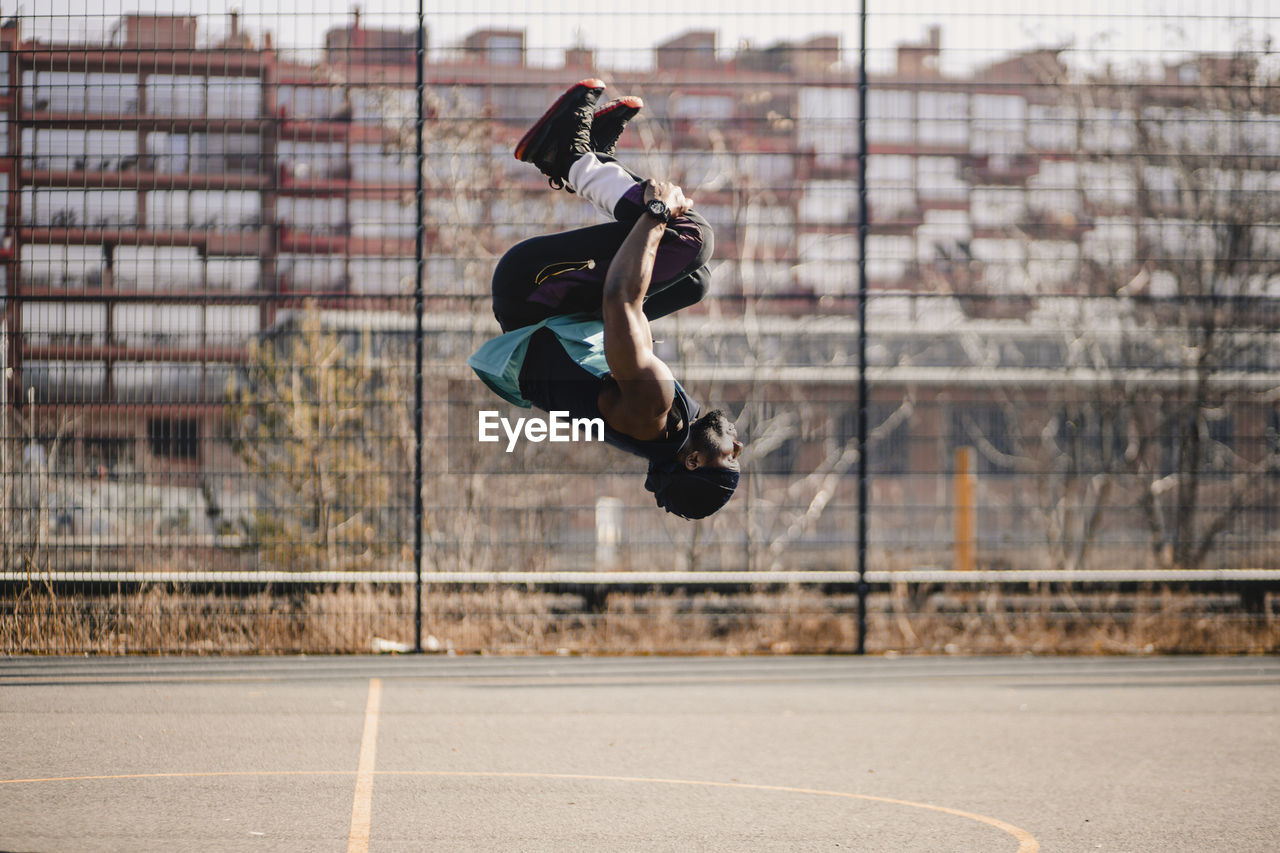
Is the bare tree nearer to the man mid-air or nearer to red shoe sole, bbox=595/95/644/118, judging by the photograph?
the man mid-air

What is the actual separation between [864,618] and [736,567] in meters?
2.29

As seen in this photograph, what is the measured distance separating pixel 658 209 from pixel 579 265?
1.08 feet

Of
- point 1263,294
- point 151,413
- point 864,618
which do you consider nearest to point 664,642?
point 864,618

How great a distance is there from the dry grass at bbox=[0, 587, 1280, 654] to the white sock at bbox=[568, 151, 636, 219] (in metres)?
7.58

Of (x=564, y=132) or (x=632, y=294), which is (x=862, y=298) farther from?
(x=632, y=294)

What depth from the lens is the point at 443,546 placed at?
10.9m

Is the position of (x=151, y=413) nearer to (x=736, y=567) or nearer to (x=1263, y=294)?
(x=736, y=567)

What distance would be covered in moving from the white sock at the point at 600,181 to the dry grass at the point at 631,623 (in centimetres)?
758

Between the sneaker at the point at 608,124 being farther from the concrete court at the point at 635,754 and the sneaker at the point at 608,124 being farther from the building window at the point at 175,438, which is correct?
the building window at the point at 175,438

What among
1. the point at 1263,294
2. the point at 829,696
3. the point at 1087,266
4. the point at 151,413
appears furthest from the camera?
the point at 1087,266

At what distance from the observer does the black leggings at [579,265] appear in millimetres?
3273

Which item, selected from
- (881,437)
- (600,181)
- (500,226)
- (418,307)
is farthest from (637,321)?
(881,437)

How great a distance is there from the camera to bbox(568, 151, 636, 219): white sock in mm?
3264

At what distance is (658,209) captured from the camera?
10.2ft
